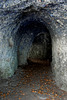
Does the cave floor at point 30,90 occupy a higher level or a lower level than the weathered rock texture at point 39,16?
lower

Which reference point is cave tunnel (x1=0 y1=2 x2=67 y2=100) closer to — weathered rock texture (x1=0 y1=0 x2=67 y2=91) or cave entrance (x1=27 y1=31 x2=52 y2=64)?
weathered rock texture (x1=0 y1=0 x2=67 y2=91)

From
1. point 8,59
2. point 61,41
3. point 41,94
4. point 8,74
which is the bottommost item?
point 41,94

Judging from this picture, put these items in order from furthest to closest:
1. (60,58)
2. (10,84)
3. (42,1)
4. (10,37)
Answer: (10,37) → (10,84) → (60,58) → (42,1)

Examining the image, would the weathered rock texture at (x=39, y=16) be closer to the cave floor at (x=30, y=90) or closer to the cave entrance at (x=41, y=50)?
the cave floor at (x=30, y=90)

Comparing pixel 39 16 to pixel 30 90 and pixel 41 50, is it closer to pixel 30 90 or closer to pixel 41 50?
pixel 30 90

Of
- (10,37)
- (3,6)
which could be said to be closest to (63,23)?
(3,6)

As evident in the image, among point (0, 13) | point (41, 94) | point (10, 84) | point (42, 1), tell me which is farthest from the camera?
point (10, 84)

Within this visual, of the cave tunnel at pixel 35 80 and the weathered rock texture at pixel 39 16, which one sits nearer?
the weathered rock texture at pixel 39 16

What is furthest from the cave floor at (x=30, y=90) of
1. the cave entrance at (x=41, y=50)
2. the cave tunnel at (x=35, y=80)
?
the cave entrance at (x=41, y=50)

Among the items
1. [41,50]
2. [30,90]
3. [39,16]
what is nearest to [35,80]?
[30,90]

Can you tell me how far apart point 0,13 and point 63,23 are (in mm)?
2658

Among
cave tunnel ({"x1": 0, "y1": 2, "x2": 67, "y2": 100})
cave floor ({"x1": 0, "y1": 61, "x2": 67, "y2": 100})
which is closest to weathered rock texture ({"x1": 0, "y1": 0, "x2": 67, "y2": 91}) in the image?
cave tunnel ({"x1": 0, "y1": 2, "x2": 67, "y2": 100})

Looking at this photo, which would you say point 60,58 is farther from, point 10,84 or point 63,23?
point 10,84

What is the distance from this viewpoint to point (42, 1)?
3.81m
